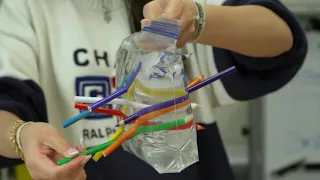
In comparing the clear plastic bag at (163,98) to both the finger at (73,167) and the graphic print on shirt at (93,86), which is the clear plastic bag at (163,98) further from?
the graphic print on shirt at (93,86)

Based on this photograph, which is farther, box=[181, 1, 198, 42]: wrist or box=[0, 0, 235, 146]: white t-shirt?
box=[0, 0, 235, 146]: white t-shirt

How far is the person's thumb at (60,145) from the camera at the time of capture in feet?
1.20

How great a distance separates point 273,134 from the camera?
1.09 m

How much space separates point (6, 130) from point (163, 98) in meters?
0.22

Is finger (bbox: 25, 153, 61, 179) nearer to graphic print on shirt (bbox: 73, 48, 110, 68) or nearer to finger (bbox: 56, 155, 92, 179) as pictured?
finger (bbox: 56, 155, 92, 179)

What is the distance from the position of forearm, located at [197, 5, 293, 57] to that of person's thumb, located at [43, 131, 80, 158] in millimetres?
217

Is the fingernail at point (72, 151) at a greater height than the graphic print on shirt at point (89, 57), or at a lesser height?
lesser

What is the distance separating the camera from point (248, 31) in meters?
0.58

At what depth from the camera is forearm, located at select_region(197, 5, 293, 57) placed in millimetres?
543

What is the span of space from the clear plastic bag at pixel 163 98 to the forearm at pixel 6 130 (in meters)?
0.17

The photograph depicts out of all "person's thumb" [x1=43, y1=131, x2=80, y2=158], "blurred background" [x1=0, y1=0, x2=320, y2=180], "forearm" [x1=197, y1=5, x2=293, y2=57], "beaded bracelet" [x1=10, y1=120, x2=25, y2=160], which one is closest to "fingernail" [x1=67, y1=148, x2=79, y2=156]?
"person's thumb" [x1=43, y1=131, x2=80, y2=158]

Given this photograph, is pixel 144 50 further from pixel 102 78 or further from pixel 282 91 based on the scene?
pixel 282 91

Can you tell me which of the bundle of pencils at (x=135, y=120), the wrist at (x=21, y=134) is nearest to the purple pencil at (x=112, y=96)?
the bundle of pencils at (x=135, y=120)

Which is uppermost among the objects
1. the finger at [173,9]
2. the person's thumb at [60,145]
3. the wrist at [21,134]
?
the finger at [173,9]
